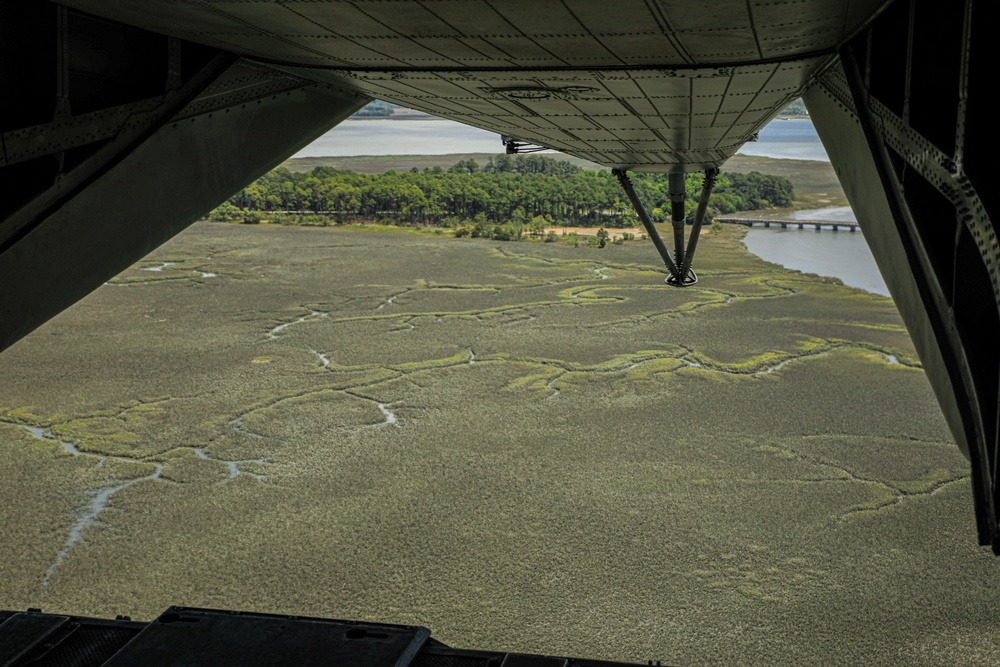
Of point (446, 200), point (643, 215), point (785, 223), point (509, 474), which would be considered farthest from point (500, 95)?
point (785, 223)

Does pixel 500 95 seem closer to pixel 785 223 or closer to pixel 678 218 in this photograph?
pixel 678 218

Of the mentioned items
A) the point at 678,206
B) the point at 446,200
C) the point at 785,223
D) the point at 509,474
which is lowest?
the point at 509,474

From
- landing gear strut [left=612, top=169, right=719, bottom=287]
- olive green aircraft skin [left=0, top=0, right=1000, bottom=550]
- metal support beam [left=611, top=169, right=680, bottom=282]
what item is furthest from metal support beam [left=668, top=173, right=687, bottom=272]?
olive green aircraft skin [left=0, top=0, right=1000, bottom=550]

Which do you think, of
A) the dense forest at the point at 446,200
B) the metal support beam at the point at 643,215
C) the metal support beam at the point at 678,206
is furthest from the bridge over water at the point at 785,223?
the metal support beam at the point at 643,215

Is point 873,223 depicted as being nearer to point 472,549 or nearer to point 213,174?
point 213,174

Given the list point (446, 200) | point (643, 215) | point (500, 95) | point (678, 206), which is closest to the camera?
point (500, 95)

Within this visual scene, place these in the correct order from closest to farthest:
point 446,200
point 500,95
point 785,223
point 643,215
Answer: point 500,95, point 643,215, point 446,200, point 785,223

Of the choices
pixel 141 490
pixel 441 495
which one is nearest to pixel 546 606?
pixel 441 495
